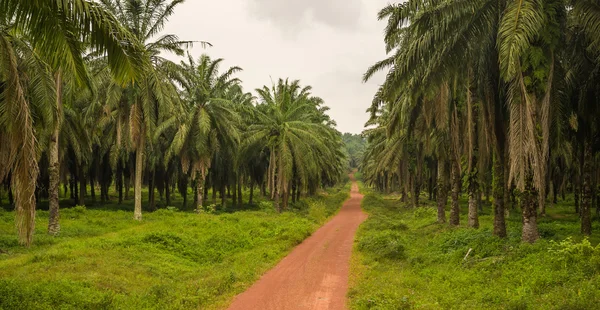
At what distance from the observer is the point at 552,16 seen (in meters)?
11.5

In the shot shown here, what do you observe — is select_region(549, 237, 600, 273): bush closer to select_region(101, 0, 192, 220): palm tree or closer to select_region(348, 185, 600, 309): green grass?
select_region(348, 185, 600, 309): green grass

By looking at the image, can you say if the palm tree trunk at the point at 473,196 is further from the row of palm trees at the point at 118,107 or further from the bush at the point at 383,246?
the row of palm trees at the point at 118,107

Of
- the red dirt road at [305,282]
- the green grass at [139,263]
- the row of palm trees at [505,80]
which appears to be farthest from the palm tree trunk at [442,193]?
the green grass at [139,263]

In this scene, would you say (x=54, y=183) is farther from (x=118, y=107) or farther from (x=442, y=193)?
(x=442, y=193)

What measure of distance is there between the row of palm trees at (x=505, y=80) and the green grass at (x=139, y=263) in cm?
850

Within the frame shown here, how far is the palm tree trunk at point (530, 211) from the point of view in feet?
38.9

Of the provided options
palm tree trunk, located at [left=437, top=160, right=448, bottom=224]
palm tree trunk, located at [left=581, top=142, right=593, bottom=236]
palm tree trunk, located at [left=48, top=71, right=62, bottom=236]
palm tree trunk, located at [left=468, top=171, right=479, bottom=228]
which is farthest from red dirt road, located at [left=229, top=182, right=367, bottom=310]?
palm tree trunk, located at [left=48, top=71, right=62, bottom=236]

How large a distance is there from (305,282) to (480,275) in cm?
481

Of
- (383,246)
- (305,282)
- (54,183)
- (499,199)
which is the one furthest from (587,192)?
(54,183)

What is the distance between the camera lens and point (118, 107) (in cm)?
2277

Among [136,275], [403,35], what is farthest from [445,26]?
[136,275]

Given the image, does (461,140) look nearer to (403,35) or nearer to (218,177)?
(403,35)

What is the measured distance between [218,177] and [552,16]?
30.6 metres

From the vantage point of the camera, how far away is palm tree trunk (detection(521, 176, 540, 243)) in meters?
11.9
